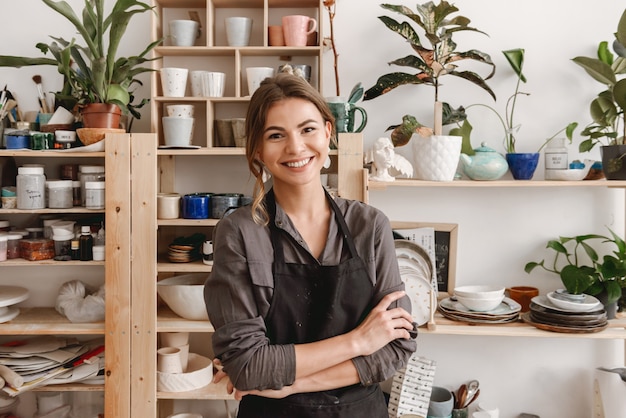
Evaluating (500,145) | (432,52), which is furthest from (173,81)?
(500,145)

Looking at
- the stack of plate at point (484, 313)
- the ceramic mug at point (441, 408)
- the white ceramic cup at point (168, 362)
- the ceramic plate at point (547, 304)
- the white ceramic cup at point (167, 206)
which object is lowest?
the ceramic mug at point (441, 408)

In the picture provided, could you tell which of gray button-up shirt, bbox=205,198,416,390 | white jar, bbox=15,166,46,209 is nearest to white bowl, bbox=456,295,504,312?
gray button-up shirt, bbox=205,198,416,390

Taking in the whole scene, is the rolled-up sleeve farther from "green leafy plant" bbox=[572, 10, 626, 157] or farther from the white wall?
"green leafy plant" bbox=[572, 10, 626, 157]

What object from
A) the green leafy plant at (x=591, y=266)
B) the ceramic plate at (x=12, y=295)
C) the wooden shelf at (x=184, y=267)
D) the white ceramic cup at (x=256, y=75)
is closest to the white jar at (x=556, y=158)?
the green leafy plant at (x=591, y=266)

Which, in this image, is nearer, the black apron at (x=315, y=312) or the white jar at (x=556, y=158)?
the black apron at (x=315, y=312)

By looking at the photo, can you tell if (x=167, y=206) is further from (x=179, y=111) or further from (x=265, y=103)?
(x=265, y=103)

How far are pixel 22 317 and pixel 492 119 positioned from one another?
2184 millimetres

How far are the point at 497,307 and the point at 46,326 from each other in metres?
1.81

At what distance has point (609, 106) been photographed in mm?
2309

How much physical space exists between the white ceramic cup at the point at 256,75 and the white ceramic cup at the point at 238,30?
13 cm

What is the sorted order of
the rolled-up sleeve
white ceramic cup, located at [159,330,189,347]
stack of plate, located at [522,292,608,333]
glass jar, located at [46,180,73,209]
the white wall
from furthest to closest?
1. the white wall
2. white ceramic cup, located at [159,330,189,347]
3. glass jar, located at [46,180,73,209]
4. stack of plate, located at [522,292,608,333]
5. the rolled-up sleeve

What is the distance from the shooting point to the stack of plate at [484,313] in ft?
7.40

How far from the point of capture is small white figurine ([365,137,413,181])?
2236 mm

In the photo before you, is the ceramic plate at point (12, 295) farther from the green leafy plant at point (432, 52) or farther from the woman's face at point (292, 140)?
the green leafy plant at point (432, 52)
